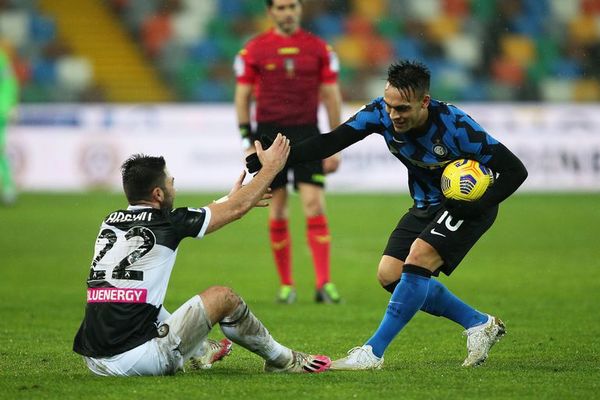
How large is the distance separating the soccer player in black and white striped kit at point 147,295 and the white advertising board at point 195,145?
14.1 metres

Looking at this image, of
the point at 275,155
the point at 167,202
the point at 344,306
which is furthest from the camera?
the point at 344,306

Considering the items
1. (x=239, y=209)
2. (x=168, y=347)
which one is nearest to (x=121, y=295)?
(x=168, y=347)

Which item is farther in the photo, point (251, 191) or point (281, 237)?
point (281, 237)

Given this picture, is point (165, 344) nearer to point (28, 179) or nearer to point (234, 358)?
point (234, 358)

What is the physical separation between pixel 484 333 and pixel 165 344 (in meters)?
1.92

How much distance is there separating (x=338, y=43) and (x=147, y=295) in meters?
19.2

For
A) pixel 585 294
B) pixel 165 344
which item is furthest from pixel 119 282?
pixel 585 294

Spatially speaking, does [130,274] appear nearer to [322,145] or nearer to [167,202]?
[167,202]

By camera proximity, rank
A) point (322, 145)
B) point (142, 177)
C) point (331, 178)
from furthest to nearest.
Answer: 1. point (331, 178)
2. point (322, 145)
3. point (142, 177)

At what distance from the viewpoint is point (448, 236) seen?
635 cm

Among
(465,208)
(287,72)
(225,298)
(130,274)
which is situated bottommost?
(225,298)

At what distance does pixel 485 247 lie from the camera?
46.3ft

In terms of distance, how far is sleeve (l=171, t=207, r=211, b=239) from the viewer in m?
5.77

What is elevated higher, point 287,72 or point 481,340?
point 287,72
